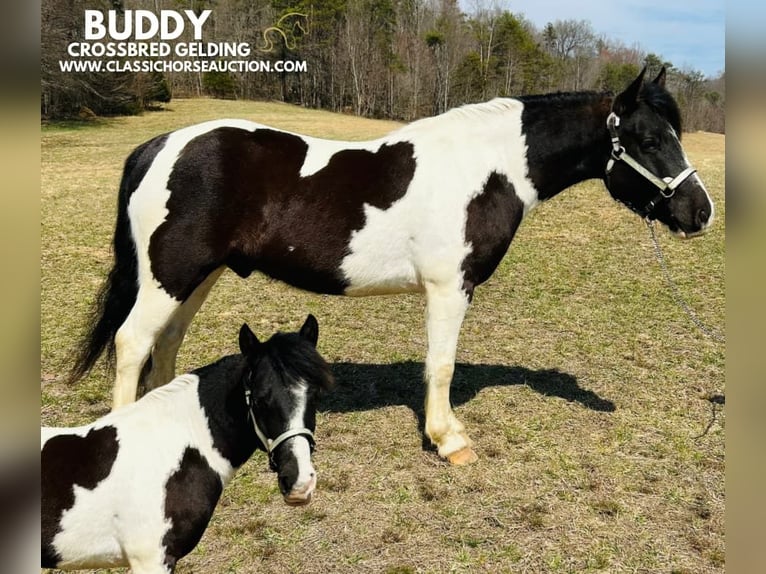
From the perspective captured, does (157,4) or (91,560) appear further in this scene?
(157,4)

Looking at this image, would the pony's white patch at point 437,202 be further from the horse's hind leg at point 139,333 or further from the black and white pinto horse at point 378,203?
the horse's hind leg at point 139,333

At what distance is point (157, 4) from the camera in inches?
1255

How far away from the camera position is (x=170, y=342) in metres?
3.82

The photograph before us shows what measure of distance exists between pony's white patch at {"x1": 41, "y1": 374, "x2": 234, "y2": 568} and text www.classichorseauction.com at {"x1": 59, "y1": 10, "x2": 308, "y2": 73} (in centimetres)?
2483

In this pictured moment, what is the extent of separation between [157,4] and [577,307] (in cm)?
3292

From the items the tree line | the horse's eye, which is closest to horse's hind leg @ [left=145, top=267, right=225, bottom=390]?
the horse's eye

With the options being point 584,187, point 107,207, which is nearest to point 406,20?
point 584,187

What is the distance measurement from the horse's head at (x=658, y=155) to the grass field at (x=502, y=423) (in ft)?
1.14

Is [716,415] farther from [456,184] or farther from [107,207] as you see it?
[107,207]

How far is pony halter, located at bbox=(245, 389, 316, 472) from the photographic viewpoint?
2.04m

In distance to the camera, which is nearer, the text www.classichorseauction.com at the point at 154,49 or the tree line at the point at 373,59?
the text www.classichorseauction.com at the point at 154,49

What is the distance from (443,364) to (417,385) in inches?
50.3

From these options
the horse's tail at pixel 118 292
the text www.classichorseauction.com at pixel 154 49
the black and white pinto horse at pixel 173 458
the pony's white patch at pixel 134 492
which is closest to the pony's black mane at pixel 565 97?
the black and white pinto horse at pixel 173 458

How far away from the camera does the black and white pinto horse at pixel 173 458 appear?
2.06 m
